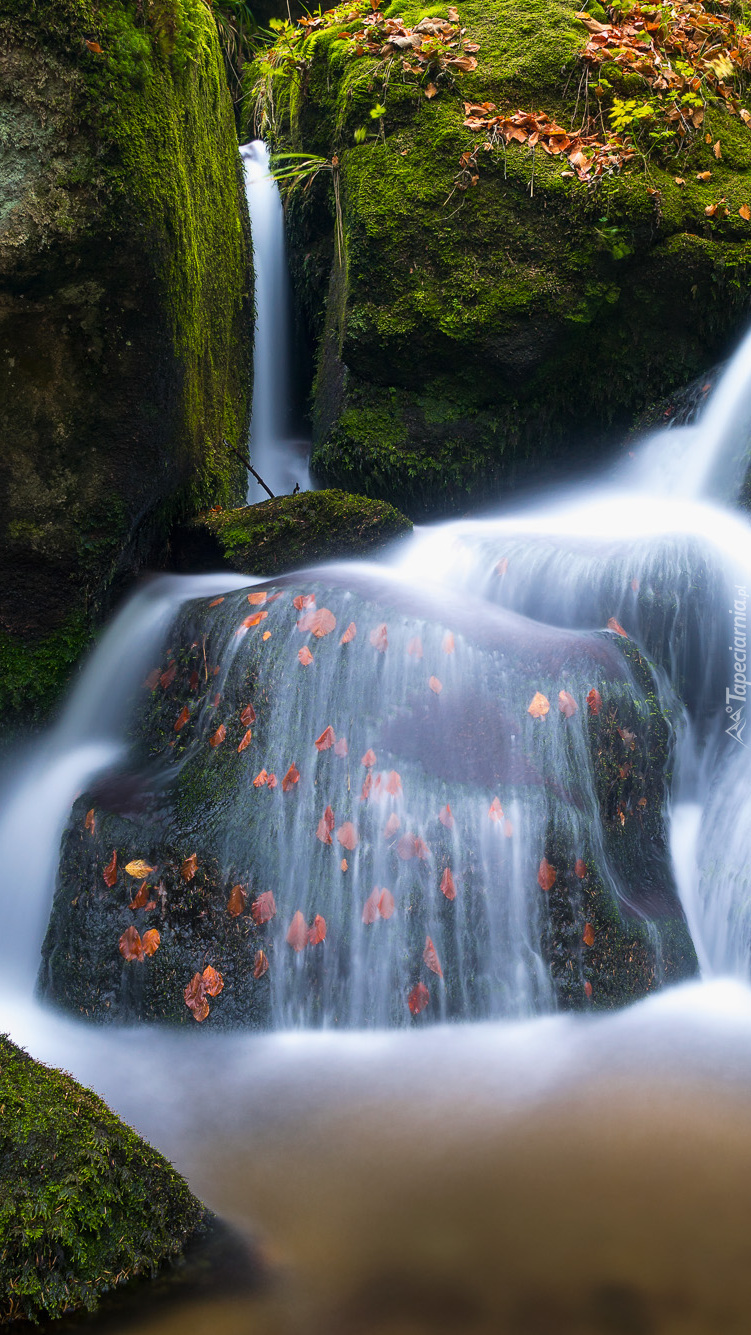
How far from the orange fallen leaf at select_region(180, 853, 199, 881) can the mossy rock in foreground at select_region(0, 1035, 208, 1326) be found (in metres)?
1.23

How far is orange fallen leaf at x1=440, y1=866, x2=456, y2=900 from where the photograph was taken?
340 centimetres

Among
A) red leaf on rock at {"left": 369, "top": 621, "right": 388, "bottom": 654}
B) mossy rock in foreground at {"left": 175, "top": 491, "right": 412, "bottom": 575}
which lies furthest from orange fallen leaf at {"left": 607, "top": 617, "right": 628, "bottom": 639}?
mossy rock in foreground at {"left": 175, "top": 491, "right": 412, "bottom": 575}

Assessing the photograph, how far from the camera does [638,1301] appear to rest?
6.15 ft

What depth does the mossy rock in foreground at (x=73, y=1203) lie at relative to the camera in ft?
6.25

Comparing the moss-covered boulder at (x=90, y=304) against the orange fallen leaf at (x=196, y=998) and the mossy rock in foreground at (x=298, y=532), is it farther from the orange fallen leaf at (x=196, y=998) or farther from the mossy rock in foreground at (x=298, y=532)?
the orange fallen leaf at (x=196, y=998)

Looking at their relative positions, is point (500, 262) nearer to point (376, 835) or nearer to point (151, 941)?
point (376, 835)

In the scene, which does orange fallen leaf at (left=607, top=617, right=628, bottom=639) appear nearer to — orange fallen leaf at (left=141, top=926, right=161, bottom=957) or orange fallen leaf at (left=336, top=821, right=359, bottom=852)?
orange fallen leaf at (left=336, top=821, right=359, bottom=852)

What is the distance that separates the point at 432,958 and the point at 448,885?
0.27 meters

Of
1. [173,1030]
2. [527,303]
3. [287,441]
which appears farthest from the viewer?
[287,441]

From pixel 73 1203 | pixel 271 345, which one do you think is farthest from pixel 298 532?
pixel 73 1203

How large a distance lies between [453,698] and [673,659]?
1.34m

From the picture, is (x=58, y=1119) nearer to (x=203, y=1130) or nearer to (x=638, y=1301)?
(x=203, y=1130)

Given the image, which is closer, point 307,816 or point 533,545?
point 307,816

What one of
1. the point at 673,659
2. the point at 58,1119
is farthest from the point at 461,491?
the point at 58,1119
